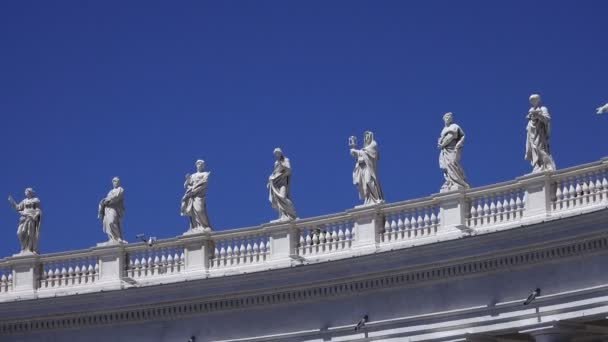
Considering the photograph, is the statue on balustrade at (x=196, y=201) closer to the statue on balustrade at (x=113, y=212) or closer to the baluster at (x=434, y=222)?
the statue on balustrade at (x=113, y=212)

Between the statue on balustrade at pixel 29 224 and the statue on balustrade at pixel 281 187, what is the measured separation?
948 centimetres

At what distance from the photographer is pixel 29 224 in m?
58.4

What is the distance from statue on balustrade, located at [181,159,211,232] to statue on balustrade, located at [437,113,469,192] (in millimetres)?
8800

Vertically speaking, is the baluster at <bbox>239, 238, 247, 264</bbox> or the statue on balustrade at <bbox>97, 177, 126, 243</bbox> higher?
the statue on balustrade at <bbox>97, 177, 126, 243</bbox>

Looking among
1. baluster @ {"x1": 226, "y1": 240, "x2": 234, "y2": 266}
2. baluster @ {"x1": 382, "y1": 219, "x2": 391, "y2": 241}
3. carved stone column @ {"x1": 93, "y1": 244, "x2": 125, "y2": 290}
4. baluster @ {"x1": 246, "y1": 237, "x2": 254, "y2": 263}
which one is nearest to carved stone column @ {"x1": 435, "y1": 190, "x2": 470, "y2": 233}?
baluster @ {"x1": 382, "y1": 219, "x2": 391, "y2": 241}

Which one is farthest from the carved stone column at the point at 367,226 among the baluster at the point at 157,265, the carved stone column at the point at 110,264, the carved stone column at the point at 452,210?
the carved stone column at the point at 110,264

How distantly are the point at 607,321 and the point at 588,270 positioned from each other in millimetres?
1488

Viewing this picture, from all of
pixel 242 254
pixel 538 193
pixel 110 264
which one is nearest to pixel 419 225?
pixel 538 193

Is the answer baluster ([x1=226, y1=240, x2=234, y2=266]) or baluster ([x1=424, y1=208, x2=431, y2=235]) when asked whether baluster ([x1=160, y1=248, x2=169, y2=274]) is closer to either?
baluster ([x1=226, y1=240, x2=234, y2=266])

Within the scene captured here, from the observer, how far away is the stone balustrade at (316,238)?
158ft

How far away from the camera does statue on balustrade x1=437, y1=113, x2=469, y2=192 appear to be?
166ft

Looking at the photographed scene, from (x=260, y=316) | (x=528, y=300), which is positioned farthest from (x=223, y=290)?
(x=528, y=300)

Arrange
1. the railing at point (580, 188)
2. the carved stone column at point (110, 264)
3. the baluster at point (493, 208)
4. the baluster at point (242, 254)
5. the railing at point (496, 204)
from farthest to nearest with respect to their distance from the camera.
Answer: the carved stone column at point (110, 264) < the baluster at point (242, 254) < the baluster at point (493, 208) < the railing at point (496, 204) < the railing at point (580, 188)

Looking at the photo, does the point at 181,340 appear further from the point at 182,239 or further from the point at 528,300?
the point at 528,300
